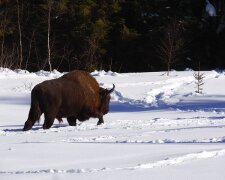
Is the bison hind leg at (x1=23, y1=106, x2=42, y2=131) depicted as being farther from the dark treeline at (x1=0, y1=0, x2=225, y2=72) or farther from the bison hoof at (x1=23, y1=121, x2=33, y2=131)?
the dark treeline at (x1=0, y1=0, x2=225, y2=72)

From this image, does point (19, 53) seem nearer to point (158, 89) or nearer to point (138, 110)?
point (158, 89)

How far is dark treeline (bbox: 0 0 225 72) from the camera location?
116ft

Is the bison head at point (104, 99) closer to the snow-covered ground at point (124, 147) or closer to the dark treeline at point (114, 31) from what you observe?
the snow-covered ground at point (124, 147)

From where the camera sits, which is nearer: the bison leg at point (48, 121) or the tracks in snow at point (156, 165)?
the tracks in snow at point (156, 165)

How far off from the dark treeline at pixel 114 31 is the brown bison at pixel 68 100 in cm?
1997

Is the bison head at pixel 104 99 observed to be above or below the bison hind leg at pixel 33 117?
above

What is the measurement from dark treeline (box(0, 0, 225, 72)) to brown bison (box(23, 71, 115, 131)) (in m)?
20.0

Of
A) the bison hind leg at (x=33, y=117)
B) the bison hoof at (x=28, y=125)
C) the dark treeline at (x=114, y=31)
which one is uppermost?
the dark treeline at (x=114, y=31)

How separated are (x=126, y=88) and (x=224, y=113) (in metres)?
6.37

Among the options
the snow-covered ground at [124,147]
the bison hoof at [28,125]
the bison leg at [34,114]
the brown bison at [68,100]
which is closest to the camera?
the snow-covered ground at [124,147]

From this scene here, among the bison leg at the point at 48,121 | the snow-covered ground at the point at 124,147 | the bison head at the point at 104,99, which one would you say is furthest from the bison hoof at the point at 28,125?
the bison head at the point at 104,99

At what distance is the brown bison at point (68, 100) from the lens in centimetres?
1214

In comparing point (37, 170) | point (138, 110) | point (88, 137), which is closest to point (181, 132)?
point (88, 137)

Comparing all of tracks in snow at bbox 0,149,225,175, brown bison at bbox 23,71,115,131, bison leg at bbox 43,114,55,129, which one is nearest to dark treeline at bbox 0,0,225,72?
brown bison at bbox 23,71,115,131
